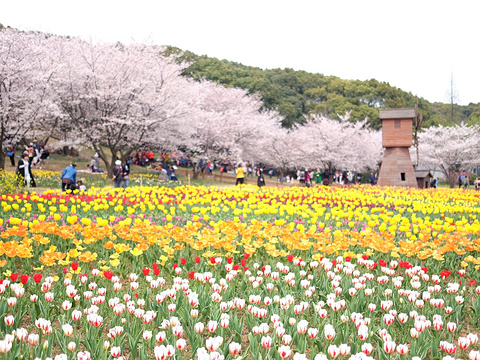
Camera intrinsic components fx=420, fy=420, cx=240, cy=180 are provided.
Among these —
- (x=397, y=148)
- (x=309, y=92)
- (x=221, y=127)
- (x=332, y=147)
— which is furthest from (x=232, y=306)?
(x=309, y=92)

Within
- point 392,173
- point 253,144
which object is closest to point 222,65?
point 253,144

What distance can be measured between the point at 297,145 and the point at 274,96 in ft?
57.6

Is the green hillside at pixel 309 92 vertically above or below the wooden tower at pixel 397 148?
above

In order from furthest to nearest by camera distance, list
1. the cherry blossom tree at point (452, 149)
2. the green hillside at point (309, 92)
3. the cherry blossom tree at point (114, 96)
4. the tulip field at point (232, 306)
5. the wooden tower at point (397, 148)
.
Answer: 1. the green hillside at point (309, 92)
2. the cherry blossom tree at point (452, 149)
3. the wooden tower at point (397, 148)
4. the cherry blossom tree at point (114, 96)
5. the tulip field at point (232, 306)

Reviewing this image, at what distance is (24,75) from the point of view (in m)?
19.9

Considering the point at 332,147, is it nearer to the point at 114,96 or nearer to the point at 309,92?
the point at 114,96

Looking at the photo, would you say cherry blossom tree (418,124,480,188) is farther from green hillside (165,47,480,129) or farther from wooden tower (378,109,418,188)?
wooden tower (378,109,418,188)

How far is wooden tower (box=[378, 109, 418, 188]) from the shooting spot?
26.8 m

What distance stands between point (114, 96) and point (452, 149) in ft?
105

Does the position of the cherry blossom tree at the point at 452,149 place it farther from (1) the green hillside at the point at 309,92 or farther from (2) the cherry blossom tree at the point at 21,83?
(2) the cherry blossom tree at the point at 21,83

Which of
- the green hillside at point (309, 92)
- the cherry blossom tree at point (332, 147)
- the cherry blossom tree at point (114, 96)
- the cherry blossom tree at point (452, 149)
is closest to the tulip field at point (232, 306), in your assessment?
the cherry blossom tree at point (114, 96)

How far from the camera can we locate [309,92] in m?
66.2

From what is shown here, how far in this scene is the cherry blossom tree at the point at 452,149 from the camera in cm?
4031

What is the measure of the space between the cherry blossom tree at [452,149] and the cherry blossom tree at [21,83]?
34.3 m
